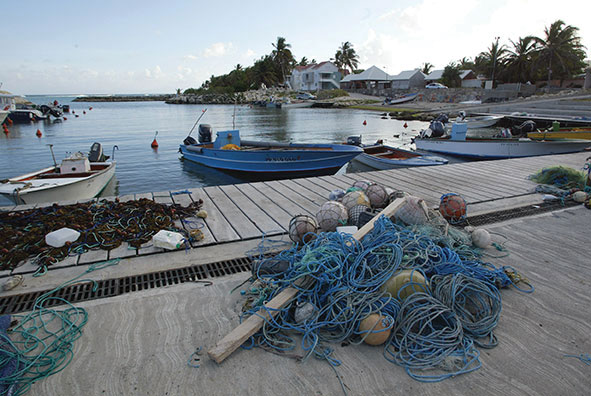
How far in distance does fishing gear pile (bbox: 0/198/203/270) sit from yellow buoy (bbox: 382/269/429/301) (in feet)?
7.81

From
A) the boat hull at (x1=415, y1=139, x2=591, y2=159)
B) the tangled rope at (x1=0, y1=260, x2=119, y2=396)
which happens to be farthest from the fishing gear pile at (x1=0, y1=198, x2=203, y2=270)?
the boat hull at (x1=415, y1=139, x2=591, y2=159)

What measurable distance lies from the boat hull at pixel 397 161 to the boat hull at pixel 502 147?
433 cm

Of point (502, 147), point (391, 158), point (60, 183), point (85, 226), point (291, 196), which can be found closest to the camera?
point (85, 226)

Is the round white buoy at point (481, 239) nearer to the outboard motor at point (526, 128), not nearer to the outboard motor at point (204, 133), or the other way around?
the outboard motor at point (204, 133)

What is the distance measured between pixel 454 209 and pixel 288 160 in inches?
330

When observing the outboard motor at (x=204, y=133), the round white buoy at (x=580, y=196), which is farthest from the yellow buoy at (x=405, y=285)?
the outboard motor at (x=204, y=133)

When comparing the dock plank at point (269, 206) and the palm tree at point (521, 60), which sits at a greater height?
the palm tree at point (521, 60)

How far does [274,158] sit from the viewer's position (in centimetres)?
1250

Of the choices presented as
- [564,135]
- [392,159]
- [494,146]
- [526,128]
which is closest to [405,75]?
[526,128]

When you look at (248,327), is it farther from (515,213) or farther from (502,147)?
(502,147)

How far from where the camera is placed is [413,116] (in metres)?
40.8

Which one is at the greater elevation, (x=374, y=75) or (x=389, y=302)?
(x=374, y=75)

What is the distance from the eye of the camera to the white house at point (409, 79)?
73000 mm

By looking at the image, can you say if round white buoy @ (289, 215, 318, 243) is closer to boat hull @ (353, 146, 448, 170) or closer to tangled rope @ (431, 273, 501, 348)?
tangled rope @ (431, 273, 501, 348)
